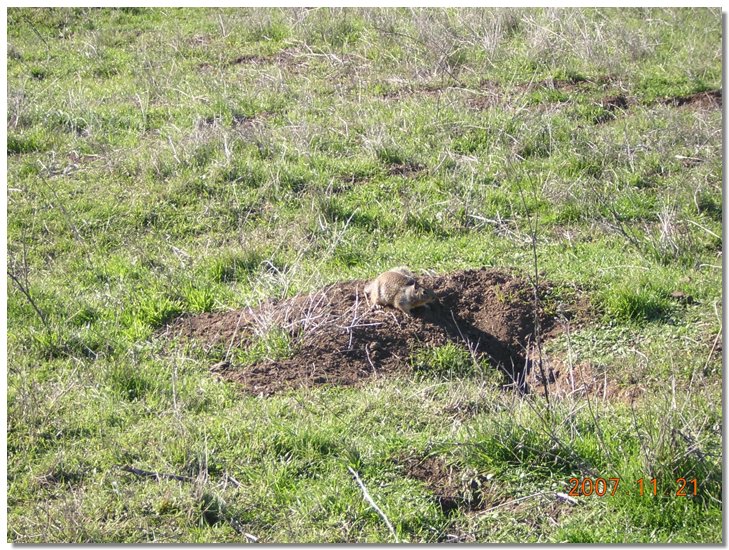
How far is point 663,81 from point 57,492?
7.77 meters

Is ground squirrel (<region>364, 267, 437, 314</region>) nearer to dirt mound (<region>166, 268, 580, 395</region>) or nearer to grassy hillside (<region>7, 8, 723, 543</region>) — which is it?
dirt mound (<region>166, 268, 580, 395</region>)

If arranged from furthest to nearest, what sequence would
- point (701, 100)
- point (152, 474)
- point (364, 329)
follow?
point (701, 100) < point (364, 329) < point (152, 474)

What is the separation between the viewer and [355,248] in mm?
7168

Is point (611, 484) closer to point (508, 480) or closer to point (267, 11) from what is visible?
point (508, 480)

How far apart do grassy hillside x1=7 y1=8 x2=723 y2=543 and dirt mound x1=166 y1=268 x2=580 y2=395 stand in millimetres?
132

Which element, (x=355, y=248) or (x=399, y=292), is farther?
(x=355, y=248)

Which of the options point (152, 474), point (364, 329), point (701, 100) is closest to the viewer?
point (152, 474)

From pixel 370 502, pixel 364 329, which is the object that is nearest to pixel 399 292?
pixel 364 329
